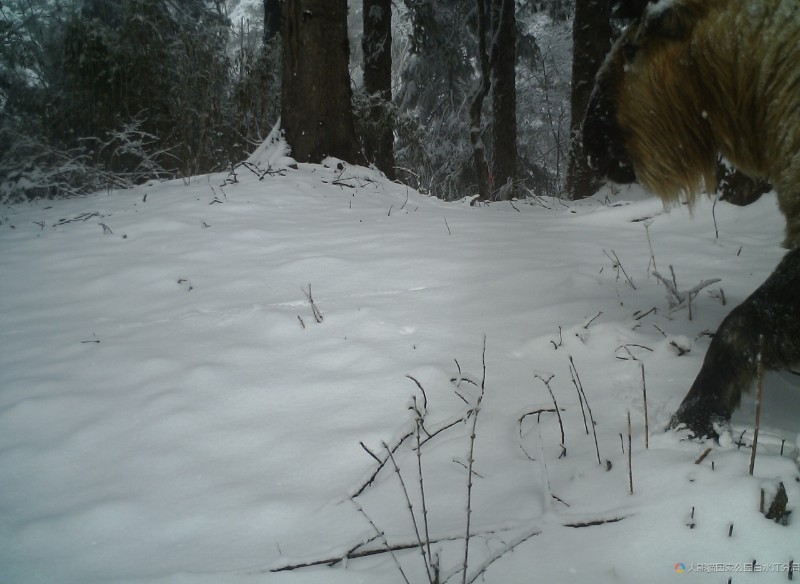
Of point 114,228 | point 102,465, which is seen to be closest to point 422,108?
point 114,228

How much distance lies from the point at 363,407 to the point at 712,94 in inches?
69.6

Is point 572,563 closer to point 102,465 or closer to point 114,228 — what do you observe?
point 102,465

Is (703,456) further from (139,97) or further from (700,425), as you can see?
(139,97)

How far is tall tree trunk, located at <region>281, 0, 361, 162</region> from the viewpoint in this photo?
5398mm

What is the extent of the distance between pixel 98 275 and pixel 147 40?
5.77 m

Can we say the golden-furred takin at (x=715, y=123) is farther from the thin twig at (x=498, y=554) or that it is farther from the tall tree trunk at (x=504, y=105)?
the tall tree trunk at (x=504, y=105)

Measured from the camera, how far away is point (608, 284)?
2.63 meters

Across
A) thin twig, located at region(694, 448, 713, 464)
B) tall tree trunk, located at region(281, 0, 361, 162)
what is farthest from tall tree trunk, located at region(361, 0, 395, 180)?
thin twig, located at region(694, 448, 713, 464)

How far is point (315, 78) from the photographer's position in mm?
5445

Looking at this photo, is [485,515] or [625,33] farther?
[625,33]

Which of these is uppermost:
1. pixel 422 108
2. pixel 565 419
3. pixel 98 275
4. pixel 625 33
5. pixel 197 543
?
pixel 422 108

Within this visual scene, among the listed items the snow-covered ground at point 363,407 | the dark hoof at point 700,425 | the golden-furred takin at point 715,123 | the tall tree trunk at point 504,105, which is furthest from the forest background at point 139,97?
the dark hoof at point 700,425

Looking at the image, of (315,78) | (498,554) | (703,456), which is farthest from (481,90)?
(498,554)

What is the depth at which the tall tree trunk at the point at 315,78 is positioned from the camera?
213 inches
